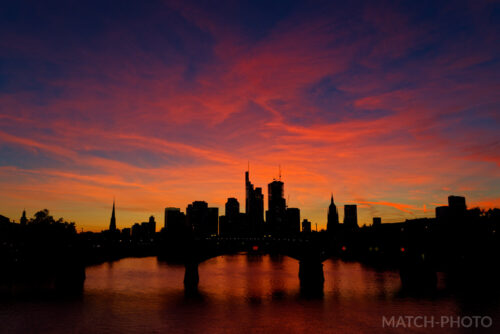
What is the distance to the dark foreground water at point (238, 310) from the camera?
4650cm

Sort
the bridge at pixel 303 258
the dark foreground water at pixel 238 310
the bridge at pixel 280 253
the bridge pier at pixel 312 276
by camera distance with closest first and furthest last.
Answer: the dark foreground water at pixel 238 310
the bridge at pixel 303 258
the bridge at pixel 280 253
the bridge pier at pixel 312 276

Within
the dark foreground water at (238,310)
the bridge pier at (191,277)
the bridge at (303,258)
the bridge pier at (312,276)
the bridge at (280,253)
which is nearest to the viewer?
the dark foreground water at (238,310)

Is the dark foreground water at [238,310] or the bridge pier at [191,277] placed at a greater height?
the bridge pier at [191,277]

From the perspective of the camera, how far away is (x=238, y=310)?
56.9 metres

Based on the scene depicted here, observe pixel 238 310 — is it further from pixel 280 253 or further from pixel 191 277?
pixel 280 253

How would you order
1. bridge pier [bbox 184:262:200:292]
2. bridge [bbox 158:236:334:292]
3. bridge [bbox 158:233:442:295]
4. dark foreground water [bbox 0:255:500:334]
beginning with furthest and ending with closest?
bridge pier [bbox 184:262:200:292] < bridge [bbox 158:236:334:292] < bridge [bbox 158:233:442:295] < dark foreground water [bbox 0:255:500:334]

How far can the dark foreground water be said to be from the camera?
153ft

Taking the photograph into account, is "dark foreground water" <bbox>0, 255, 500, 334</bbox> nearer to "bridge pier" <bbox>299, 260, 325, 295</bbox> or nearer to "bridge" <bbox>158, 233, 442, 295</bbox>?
"bridge pier" <bbox>299, 260, 325, 295</bbox>

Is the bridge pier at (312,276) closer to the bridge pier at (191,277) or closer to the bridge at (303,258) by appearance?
the bridge at (303,258)

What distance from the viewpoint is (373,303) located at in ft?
202

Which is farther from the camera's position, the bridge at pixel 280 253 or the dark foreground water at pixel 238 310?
the bridge at pixel 280 253

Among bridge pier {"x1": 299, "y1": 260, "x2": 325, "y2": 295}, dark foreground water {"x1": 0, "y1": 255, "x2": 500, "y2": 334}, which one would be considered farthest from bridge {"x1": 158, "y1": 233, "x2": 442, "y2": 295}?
dark foreground water {"x1": 0, "y1": 255, "x2": 500, "y2": 334}

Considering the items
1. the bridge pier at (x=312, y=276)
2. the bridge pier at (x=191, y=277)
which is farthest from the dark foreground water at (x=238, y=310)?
the bridge pier at (x=312, y=276)

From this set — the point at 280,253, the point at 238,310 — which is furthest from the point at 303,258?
the point at 238,310
